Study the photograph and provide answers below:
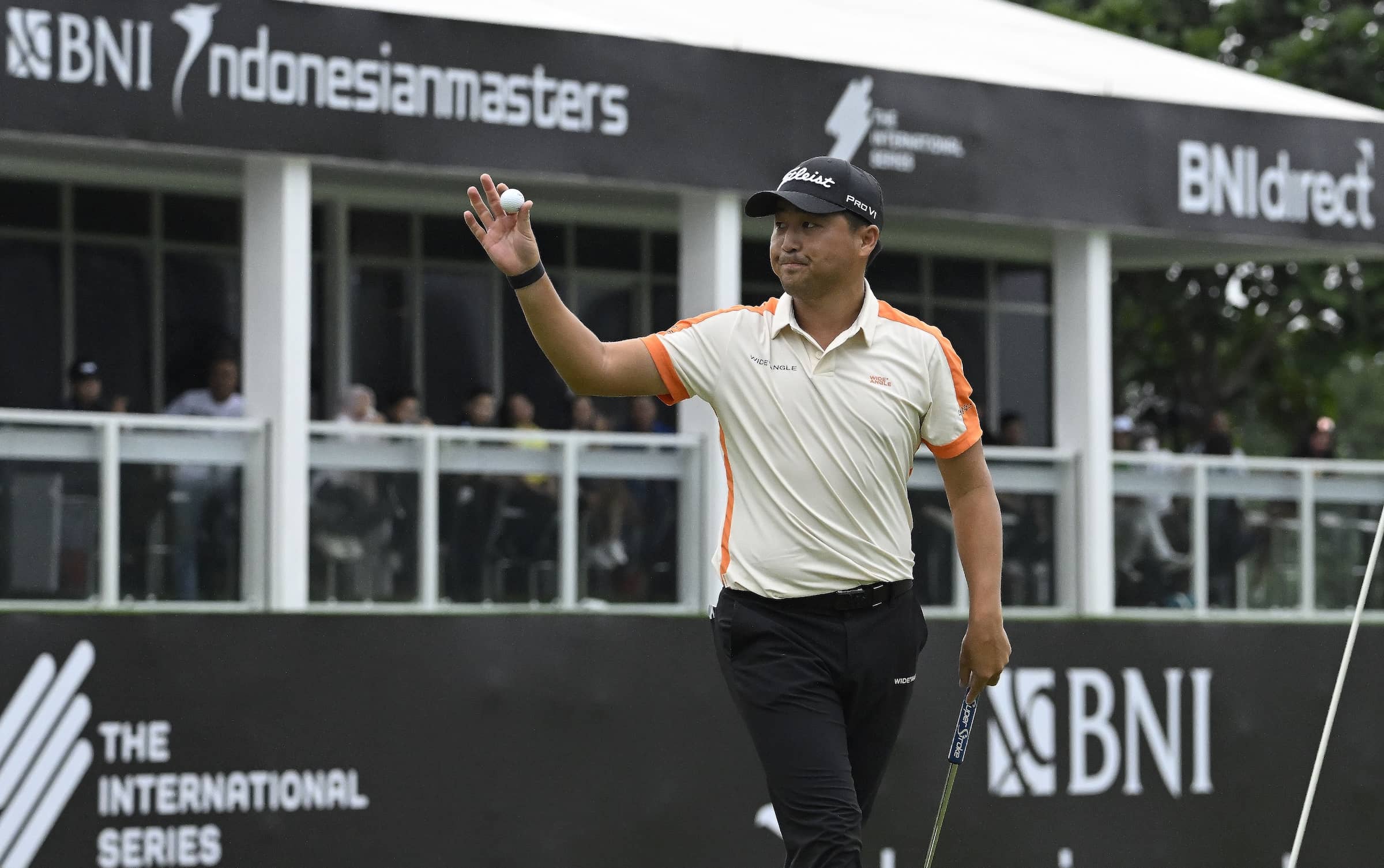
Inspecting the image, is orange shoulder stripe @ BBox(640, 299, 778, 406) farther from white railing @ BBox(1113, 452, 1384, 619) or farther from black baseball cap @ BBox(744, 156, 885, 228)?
white railing @ BBox(1113, 452, 1384, 619)

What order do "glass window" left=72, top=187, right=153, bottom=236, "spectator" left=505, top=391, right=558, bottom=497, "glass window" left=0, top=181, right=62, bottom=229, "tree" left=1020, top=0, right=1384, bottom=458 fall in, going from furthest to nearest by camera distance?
"tree" left=1020, top=0, right=1384, bottom=458 < "glass window" left=72, top=187, right=153, bottom=236 < "glass window" left=0, top=181, right=62, bottom=229 < "spectator" left=505, top=391, right=558, bottom=497

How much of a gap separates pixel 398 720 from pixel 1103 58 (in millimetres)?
7703

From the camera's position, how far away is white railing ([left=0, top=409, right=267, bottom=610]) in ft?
37.3

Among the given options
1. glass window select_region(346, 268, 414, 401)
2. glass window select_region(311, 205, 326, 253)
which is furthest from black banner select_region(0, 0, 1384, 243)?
glass window select_region(346, 268, 414, 401)

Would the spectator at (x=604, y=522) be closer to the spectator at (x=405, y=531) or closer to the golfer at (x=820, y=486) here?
the spectator at (x=405, y=531)

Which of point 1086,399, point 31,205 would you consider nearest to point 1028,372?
point 1086,399

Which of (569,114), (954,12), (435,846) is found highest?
(954,12)

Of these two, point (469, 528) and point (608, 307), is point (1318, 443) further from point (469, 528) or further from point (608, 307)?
point (469, 528)

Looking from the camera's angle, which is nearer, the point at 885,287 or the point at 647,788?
the point at 647,788

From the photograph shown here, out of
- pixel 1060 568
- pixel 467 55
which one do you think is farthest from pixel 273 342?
pixel 1060 568

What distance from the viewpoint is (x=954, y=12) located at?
59.6 ft

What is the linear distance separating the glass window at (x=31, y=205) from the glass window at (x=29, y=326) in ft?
0.39

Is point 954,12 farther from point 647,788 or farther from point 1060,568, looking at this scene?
point 647,788

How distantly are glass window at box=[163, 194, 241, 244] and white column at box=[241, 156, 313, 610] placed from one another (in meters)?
2.78
